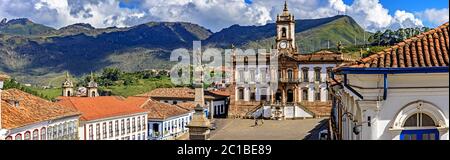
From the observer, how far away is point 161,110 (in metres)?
23.3

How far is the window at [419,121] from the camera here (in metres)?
4.18

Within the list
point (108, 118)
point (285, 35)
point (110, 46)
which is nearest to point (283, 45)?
point (285, 35)

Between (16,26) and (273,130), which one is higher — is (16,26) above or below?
above

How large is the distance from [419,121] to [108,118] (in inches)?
481

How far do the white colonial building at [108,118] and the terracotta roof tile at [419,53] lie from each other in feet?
30.2

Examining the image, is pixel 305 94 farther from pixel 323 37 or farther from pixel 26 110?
pixel 323 37

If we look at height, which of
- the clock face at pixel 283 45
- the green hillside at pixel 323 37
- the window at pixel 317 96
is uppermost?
the green hillside at pixel 323 37

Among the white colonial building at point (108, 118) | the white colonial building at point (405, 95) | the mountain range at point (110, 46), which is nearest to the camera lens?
the white colonial building at point (405, 95)

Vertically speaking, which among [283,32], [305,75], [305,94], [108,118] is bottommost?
[108,118]

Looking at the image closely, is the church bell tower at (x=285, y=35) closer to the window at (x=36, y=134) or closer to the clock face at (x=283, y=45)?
the clock face at (x=283, y=45)

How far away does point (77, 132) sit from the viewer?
14883mm

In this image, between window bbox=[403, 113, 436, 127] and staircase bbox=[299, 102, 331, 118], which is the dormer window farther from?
staircase bbox=[299, 102, 331, 118]

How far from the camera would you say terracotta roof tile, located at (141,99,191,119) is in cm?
2206

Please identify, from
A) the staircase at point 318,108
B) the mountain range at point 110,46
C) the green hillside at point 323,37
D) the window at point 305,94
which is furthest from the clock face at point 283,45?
the green hillside at point 323,37
